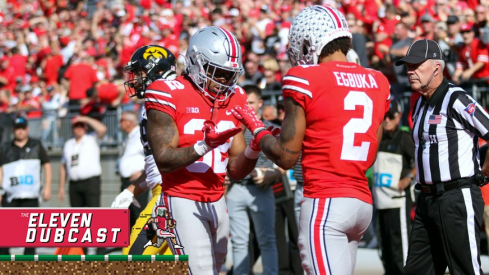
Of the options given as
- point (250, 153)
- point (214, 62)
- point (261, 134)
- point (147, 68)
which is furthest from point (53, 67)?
point (261, 134)

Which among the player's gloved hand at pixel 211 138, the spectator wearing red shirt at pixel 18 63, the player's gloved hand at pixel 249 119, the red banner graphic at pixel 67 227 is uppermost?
the spectator wearing red shirt at pixel 18 63

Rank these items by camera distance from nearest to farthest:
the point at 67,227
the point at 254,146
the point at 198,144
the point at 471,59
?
the point at 67,227, the point at 198,144, the point at 254,146, the point at 471,59

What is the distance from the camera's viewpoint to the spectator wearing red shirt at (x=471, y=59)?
10.4 meters

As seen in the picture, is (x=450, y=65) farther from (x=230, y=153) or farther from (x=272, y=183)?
(x=230, y=153)

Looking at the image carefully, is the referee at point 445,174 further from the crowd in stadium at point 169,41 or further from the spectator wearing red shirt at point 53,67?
the spectator wearing red shirt at point 53,67

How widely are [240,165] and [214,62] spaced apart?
60 cm

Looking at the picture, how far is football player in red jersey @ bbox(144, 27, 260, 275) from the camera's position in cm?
439

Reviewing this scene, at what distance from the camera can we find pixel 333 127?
3.99 metres

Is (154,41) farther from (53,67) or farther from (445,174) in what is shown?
(445,174)

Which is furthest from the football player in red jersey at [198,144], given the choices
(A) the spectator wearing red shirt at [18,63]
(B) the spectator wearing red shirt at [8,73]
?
(A) the spectator wearing red shirt at [18,63]

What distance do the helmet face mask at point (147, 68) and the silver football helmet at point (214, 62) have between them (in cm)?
133

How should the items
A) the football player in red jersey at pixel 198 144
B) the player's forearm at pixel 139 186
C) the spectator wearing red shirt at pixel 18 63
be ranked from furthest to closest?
the spectator wearing red shirt at pixel 18 63 → the player's forearm at pixel 139 186 → the football player in red jersey at pixel 198 144

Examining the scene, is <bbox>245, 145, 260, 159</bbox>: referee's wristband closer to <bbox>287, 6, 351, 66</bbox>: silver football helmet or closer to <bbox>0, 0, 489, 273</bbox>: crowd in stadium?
<bbox>287, 6, 351, 66</bbox>: silver football helmet

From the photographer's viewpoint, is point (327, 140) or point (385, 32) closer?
point (327, 140)
